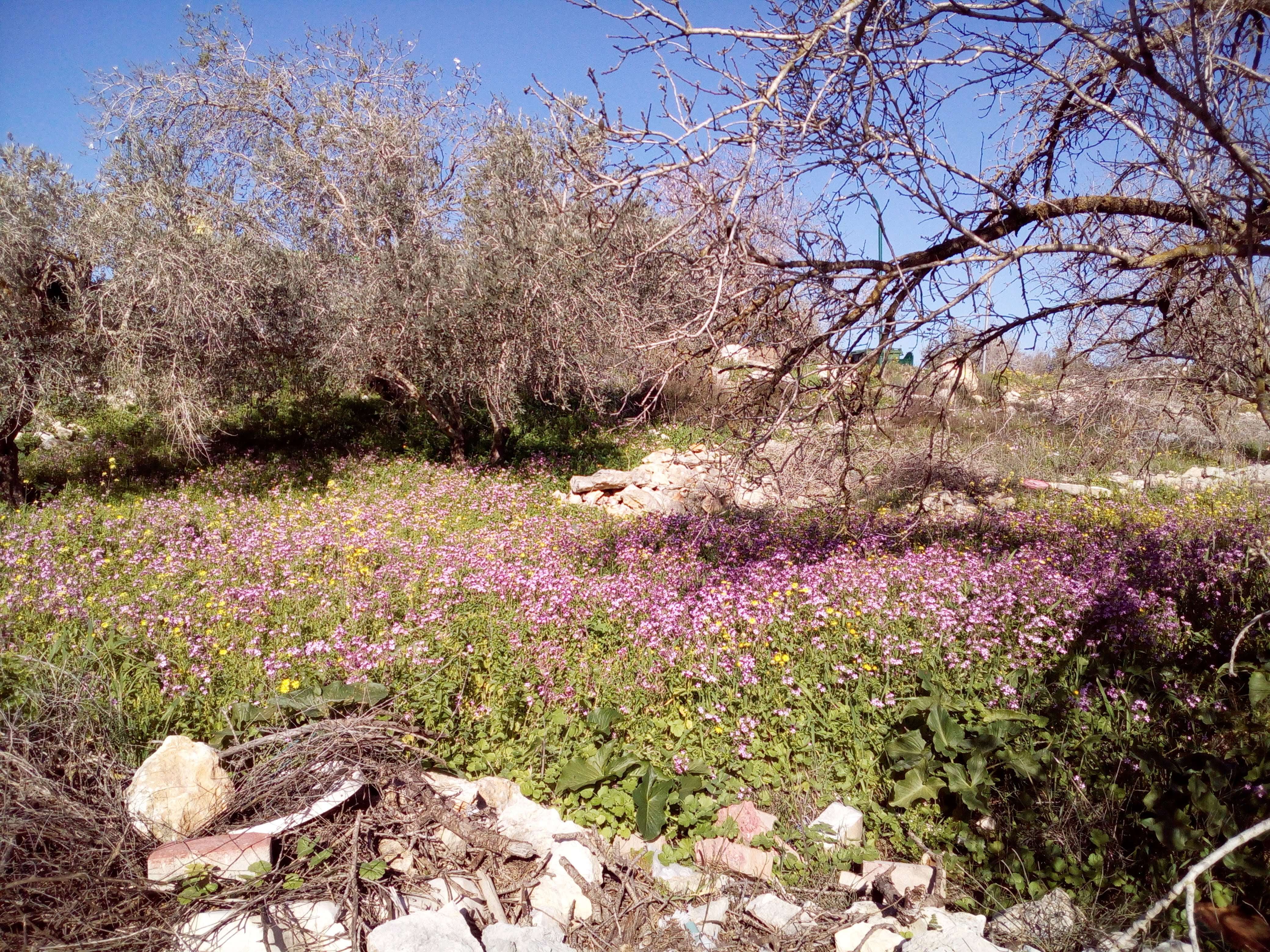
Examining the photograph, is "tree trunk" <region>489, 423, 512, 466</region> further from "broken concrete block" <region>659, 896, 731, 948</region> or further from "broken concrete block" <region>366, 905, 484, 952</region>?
"broken concrete block" <region>366, 905, 484, 952</region>

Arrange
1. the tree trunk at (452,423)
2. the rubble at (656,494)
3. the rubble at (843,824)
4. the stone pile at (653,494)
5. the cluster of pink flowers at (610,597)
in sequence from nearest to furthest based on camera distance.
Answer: the rubble at (843,824)
the cluster of pink flowers at (610,597)
the rubble at (656,494)
the stone pile at (653,494)
the tree trunk at (452,423)

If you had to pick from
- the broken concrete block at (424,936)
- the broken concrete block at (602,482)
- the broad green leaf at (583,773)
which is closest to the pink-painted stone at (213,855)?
the broken concrete block at (424,936)

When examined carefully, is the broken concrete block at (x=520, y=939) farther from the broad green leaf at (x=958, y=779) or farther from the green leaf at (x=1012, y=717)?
the green leaf at (x=1012, y=717)

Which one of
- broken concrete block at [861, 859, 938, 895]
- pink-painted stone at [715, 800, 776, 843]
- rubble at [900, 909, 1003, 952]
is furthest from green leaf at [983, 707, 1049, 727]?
pink-painted stone at [715, 800, 776, 843]

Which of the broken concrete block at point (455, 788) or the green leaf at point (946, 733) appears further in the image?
the green leaf at point (946, 733)

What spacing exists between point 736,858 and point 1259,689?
2.63 meters

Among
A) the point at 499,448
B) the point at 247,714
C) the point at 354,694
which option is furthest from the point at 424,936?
the point at 499,448

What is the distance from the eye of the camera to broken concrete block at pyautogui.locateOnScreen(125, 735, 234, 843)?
10.5ft

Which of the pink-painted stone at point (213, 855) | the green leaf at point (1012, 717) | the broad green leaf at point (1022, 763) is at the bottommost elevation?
the pink-painted stone at point (213, 855)

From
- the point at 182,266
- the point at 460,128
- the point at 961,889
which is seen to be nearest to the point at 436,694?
the point at 961,889

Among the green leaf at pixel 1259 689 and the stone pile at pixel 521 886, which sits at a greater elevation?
the green leaf at pixel 1259 689

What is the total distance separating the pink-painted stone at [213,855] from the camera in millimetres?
2973

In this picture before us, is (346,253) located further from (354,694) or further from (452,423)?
(354,694)

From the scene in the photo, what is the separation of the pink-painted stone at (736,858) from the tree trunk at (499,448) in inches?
341
